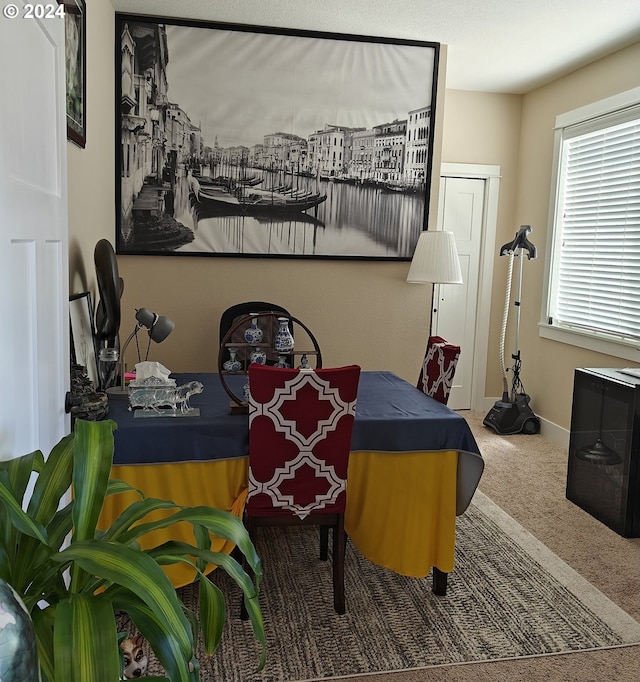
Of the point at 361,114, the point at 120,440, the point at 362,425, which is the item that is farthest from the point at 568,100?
the point at 120,440

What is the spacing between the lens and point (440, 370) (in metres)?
3.05

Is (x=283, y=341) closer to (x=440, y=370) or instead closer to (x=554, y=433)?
(x=440, y=370)

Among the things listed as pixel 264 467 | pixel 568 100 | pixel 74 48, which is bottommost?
pixel 264 467

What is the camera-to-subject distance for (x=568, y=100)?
15.9 ft

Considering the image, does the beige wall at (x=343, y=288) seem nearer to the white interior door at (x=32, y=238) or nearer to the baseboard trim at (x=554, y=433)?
the baseboard trim at (x=554, y=433)

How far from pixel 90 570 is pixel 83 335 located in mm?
2013

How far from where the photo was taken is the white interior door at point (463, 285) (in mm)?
5598

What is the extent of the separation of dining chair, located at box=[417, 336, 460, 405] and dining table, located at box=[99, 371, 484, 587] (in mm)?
324

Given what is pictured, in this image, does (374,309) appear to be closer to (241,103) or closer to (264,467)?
(241,103)

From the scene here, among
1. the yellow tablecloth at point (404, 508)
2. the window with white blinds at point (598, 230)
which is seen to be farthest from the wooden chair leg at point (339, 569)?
the window with white blinds at point (598, 230)

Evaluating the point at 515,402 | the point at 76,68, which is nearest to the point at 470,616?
the point at 76,68

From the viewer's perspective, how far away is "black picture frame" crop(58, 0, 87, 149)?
2.60 metres

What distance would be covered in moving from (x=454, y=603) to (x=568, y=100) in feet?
12.6

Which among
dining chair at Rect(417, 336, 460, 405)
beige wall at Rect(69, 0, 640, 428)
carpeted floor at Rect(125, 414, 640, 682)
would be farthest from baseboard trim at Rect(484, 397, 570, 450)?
dining chair at Rect(417, 336, 460, 405)
